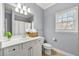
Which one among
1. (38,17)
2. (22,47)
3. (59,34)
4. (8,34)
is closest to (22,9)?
(38,17)

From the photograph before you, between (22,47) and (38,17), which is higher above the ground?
(38,17)

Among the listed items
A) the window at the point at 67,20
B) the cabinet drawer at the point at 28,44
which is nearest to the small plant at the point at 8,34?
the cabinet drawer at the point at 28,44

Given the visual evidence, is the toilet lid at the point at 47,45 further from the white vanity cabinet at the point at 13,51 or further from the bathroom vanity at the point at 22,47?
the white vanity cabinet at the point at 13,51

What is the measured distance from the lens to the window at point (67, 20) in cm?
148

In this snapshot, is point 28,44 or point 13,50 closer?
point 13,50

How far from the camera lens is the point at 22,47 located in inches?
57.8

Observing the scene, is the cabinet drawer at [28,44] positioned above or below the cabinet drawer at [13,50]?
above

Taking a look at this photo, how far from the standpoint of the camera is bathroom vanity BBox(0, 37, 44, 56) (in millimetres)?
1316

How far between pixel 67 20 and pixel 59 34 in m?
0.22

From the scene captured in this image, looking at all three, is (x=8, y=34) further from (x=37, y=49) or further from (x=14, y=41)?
(x=37, y=49)

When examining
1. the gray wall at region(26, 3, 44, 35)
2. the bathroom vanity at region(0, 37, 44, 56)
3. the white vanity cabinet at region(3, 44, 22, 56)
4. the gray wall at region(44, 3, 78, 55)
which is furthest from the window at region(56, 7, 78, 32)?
the white vanity cabinet at region(3, 44, 22, 56)

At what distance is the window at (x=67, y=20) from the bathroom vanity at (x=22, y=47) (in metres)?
0.32

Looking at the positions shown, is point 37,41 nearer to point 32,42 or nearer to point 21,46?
point 32,42

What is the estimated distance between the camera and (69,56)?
1.47 meters
